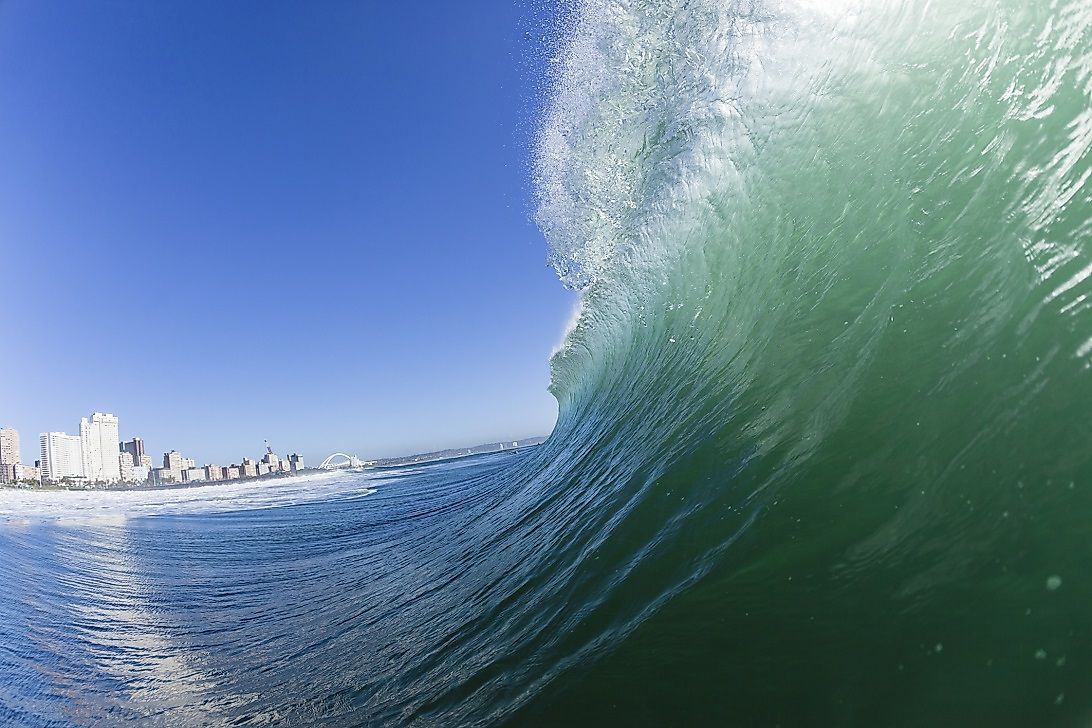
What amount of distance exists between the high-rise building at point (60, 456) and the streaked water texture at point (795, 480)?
11875 centimetres

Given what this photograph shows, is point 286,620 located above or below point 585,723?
below

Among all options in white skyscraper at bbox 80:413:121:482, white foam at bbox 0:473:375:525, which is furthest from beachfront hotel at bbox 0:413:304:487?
white foam at bbox 0:473:375:525

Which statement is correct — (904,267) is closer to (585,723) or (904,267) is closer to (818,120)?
(818,120)

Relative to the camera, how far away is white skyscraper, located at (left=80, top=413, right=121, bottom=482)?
97.3 metres

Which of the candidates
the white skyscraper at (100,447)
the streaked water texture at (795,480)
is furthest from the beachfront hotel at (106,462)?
the streaked water texture at (795,480)

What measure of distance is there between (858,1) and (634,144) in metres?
3.40

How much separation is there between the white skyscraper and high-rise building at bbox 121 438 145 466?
1489mm

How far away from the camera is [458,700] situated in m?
2.64

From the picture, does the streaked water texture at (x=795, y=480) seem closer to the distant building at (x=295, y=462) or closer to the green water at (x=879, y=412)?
the green water at (x=879, y=412)

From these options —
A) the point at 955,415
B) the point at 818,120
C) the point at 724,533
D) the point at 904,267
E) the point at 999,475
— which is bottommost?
the point at 724,533

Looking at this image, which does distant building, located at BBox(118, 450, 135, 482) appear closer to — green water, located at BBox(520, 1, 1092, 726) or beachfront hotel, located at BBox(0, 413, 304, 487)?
beachfront hotel, located at BBox(0, 413, 304, 487)

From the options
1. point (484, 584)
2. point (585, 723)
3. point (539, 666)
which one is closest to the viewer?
point (585, 723)

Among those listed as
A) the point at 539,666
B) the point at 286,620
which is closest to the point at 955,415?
the point at 539,666

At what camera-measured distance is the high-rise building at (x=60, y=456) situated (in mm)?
93062
